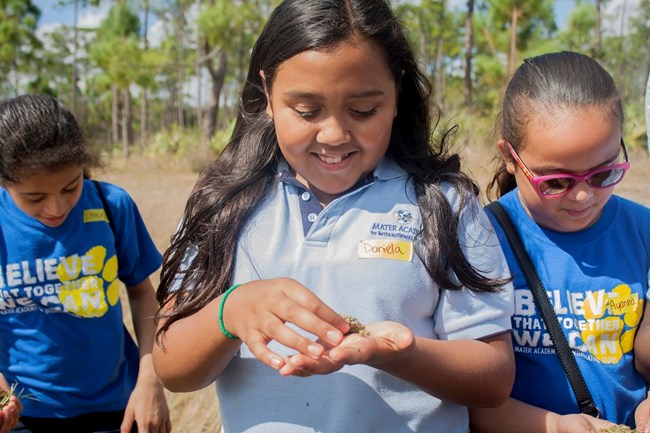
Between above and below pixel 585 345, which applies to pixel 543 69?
above

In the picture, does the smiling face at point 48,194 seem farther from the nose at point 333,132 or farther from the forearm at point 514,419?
the forearm at point 514,419

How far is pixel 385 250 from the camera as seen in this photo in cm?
148

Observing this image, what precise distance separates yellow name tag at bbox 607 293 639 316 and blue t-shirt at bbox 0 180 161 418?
165cm

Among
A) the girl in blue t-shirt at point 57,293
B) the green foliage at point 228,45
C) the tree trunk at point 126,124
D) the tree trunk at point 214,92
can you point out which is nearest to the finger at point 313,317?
the girl in blue t-shirt at point 57,293

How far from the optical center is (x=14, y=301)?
7.40 feet

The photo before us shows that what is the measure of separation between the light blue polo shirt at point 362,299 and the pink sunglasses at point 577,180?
0.92 feet

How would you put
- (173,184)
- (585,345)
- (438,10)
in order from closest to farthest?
(585,345) < (173,184) < (438,10)

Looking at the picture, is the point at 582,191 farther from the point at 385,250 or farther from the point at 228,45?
the point at 228,45

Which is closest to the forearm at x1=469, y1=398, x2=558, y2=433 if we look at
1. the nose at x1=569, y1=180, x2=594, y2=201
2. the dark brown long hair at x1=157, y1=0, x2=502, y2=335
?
the dark brown long hair at x1=157, y1=0, x2=502, y2=335

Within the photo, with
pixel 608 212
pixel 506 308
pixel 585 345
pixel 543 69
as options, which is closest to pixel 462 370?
pixel 506 308

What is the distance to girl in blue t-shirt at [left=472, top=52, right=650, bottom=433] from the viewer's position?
67.0 inches

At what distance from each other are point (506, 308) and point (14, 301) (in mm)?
1654

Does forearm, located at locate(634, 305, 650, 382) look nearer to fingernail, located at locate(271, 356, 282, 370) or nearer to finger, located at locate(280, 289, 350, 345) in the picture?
finger, located at locate(280, 289, 350, 345)

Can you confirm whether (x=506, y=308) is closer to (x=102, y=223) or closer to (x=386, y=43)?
(x=386, y=43)
